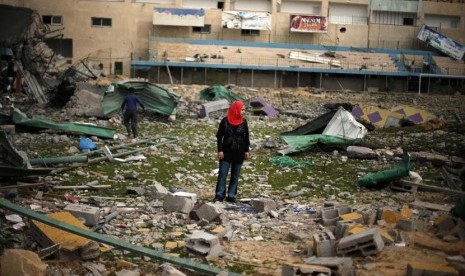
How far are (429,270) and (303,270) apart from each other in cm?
108

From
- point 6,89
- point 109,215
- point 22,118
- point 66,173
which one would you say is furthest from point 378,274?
point 6,89

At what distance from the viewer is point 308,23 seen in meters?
45.5

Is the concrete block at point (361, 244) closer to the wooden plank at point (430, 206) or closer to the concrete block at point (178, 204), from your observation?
the wooden plank at point (430, 206)

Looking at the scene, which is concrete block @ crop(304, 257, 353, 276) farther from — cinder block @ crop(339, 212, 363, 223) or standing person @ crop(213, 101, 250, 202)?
standing person @ crop(213, 101, 250, 202)

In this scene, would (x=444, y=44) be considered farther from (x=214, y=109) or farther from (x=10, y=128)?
(x=10, y=128)

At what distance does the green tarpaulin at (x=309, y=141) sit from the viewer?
14.2m

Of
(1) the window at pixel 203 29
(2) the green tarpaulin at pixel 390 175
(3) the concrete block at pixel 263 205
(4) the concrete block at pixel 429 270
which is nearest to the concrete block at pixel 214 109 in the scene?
(2) the green tarpaulin at pixel 390 175

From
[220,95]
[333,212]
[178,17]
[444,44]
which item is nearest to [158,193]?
[333,212]

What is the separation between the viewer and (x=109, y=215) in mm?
7656

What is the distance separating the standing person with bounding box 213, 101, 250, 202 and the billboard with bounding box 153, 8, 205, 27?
35.4 meters

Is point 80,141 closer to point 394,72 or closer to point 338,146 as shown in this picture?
point 338,146

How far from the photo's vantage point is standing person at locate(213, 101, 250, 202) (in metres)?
9.11

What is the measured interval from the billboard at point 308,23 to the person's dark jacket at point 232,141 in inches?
1470

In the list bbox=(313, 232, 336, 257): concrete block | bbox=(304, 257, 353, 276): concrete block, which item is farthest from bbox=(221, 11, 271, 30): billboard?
bbox=(304, 257, 353, 276): concrete block
